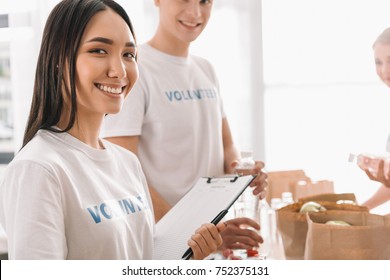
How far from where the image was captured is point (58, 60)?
2.38ft

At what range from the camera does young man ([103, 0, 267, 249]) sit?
3.76 ft

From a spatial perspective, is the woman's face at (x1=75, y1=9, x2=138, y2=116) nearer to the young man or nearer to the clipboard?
the clipboard

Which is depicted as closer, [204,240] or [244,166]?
[204,240]

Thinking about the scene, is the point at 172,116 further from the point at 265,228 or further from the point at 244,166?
the point at 265,228

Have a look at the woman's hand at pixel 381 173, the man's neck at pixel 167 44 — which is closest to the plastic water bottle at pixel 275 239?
the woman's hand at pixel 381 173

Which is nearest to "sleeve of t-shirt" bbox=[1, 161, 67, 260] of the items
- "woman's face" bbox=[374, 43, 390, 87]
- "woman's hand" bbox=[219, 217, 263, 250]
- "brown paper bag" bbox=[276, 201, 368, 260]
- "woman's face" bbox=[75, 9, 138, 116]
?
"woman's face" bbox=[75, 9, 138, 116]

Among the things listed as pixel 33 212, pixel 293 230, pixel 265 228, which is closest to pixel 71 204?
pixel 33 212

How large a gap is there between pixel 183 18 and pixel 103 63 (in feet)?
1.59

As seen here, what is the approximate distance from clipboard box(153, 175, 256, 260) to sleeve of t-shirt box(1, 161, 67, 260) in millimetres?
224

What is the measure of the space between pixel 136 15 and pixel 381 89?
2.82 feet

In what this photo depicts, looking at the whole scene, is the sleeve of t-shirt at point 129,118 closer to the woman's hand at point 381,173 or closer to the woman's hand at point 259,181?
the woman's hand at point 259,181

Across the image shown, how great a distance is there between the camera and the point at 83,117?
2.52 feet

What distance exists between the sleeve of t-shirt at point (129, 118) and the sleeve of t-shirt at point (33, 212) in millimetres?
455

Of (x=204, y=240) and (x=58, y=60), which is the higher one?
(x=58, y=60)
